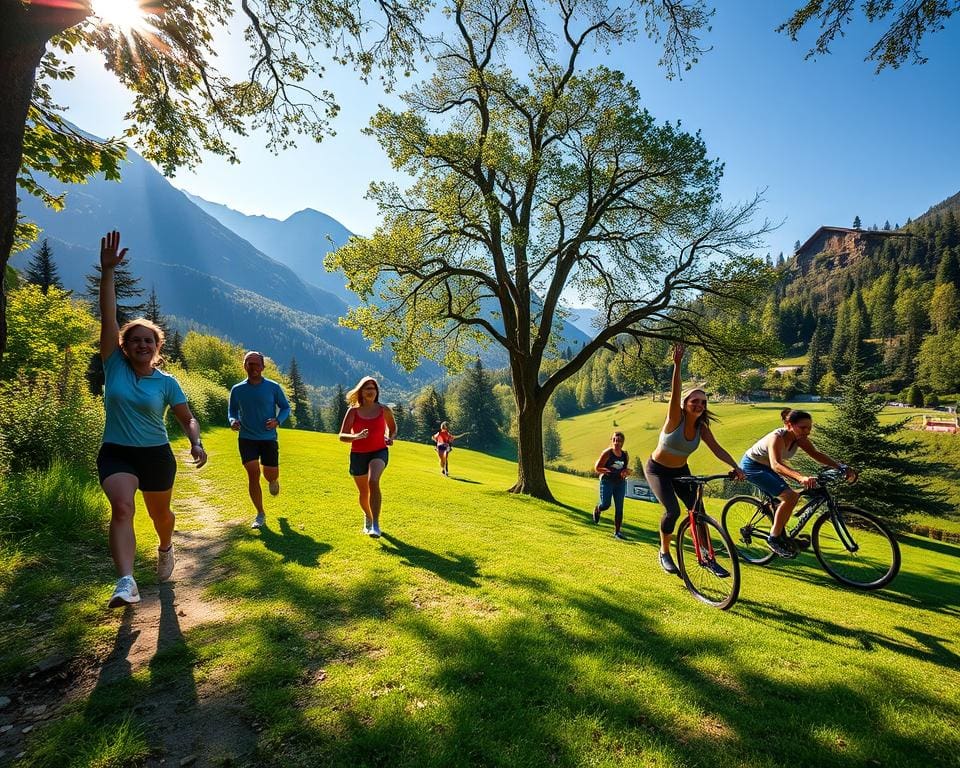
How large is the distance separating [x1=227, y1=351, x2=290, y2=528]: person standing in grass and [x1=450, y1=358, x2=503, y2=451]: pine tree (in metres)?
67.6

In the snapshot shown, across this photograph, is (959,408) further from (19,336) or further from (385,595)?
(19,336)

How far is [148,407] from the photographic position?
4402 millimetres

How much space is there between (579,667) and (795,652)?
2474mm

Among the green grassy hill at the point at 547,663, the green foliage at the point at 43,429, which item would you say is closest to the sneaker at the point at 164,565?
the green grassy hill at the point at 547,663

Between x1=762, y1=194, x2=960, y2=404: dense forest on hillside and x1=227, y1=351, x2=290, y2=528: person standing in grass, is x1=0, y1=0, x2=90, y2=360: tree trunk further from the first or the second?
x1=762, y1=194, x2=960, y2=404: dense forest on hillside

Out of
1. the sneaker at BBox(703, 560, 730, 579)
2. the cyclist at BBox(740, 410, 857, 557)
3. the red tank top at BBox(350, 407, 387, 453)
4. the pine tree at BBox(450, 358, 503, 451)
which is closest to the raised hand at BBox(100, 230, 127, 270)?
the red tank top at BBox(350, 407, 387, 453)

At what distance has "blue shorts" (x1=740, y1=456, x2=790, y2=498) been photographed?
721cm

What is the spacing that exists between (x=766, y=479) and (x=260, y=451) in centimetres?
919

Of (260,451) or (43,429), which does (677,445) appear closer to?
(260,451)

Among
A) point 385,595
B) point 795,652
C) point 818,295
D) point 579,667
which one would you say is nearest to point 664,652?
point 579,667

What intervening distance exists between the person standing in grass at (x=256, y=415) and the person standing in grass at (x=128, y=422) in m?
2.85

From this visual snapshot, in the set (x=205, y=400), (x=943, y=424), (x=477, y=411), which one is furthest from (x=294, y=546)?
(x=943, y=424)

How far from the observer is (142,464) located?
14.5 feet

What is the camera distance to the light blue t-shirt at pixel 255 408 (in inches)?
297
